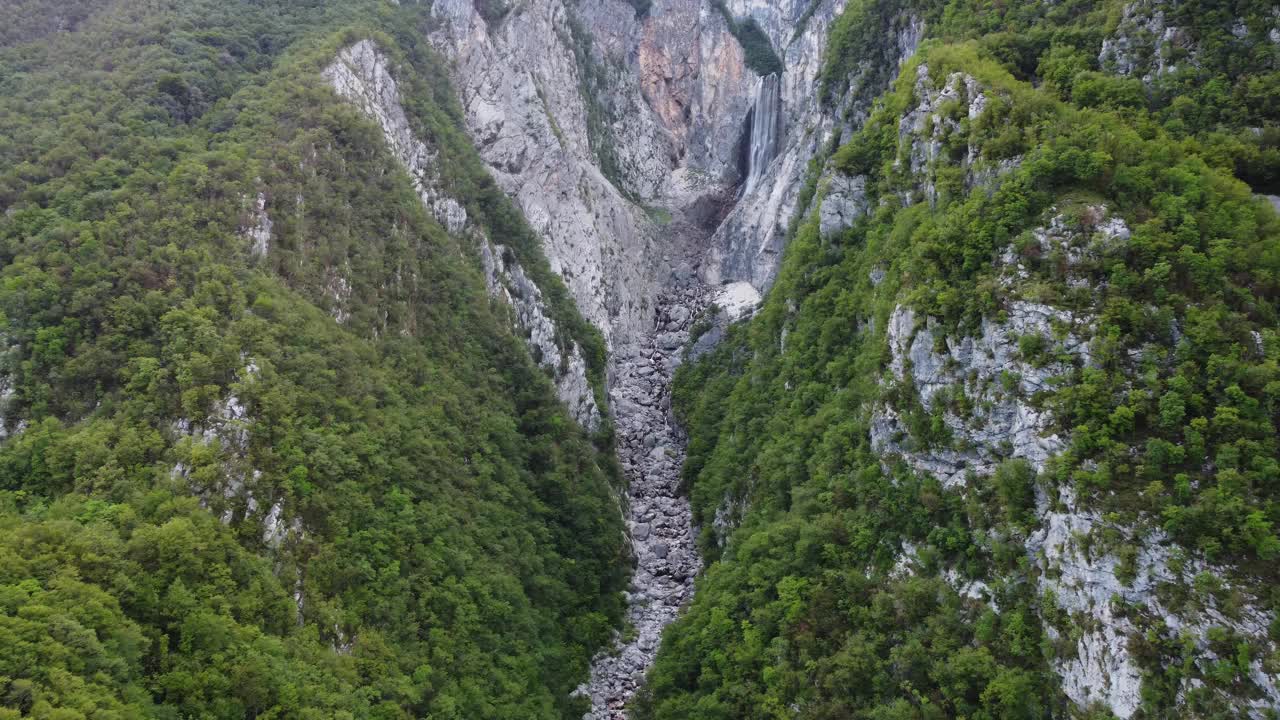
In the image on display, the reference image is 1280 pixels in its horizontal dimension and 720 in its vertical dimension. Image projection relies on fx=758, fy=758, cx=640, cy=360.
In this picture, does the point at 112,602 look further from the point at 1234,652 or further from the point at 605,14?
the point at 605,14

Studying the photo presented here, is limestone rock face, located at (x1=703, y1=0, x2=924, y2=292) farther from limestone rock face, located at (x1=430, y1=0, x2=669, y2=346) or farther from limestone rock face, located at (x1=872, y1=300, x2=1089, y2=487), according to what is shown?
limestone rock face, located at (x1=872, y1=300, x2=1089, y2=487)

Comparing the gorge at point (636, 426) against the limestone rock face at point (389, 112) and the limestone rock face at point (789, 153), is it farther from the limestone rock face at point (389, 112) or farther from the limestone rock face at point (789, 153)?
the limestone rock face at point (789, 153)

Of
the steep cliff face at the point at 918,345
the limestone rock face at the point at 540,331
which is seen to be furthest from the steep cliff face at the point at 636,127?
the limestone rock face at the point at 540,331

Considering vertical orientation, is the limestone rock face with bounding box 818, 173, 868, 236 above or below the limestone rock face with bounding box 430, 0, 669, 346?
below

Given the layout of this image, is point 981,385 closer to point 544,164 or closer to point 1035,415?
point 1035,415

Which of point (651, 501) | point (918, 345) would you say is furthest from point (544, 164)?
point (918, 345)

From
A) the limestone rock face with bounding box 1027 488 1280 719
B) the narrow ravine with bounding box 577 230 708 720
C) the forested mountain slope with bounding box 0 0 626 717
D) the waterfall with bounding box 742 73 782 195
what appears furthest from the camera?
the waterfall with bounding box 742 73 782 195

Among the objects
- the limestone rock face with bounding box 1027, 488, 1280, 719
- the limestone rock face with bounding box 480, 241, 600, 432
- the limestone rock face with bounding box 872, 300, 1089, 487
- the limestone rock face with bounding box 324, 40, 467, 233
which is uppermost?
the limestone rock face with bounding box 324, 40, 467, 233

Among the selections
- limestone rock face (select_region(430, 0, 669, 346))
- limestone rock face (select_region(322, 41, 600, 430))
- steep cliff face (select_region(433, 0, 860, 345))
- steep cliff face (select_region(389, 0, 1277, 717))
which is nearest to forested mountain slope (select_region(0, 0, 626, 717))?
limestone rock face (select_region(322, 41, 600, 430))

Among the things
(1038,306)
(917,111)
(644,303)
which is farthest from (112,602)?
(644,303)
